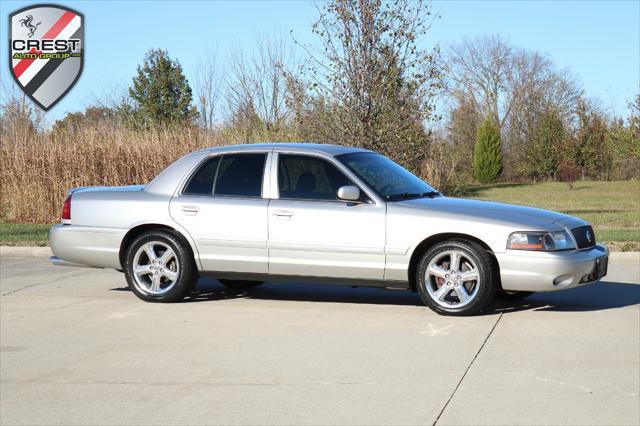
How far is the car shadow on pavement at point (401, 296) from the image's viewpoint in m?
9.45

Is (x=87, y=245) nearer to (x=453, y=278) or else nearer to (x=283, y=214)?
(x=283, y=214)

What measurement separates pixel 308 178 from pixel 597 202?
25.8 m

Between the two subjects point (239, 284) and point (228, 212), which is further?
point (239, 284)

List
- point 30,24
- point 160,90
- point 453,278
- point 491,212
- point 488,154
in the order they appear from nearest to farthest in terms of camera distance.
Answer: point 453,278
point 491,212
point 30,24
point 160,90
point 488,154

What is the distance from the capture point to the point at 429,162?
25797 millimetres

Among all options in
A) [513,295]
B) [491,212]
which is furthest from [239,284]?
[491,212]

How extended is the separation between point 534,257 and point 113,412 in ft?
14.5

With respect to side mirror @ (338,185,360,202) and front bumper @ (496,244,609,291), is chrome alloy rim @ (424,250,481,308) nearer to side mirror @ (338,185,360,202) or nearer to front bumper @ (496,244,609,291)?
front bumper @ (496,244,609,291)

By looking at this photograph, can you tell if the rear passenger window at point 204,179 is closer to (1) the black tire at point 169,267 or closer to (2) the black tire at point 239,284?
(1) the black tire at point 169,267

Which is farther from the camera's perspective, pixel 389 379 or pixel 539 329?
pixel 539 329

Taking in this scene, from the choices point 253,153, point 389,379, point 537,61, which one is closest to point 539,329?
point 389,379

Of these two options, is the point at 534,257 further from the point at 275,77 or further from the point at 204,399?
the point at 275,77

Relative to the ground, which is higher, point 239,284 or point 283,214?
point 283,214

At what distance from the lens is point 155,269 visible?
9.77 meters
